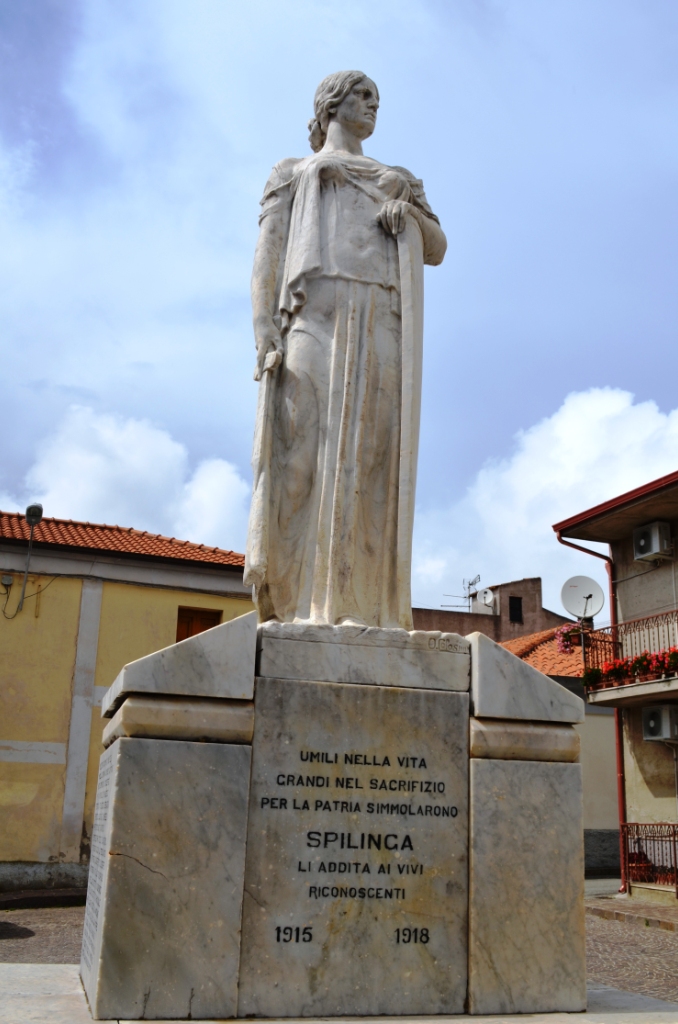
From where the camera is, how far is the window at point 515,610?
3462cm

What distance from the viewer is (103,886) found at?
13.2 feet

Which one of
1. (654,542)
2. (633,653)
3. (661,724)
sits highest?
(654,542)

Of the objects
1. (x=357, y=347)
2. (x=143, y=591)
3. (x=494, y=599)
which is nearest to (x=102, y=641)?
(x=143, y=591)

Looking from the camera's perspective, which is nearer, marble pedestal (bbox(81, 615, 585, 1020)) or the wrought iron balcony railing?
marble pedestal (bbox(81, 615, 585, 1020))

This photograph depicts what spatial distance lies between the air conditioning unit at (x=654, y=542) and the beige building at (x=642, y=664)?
2cm

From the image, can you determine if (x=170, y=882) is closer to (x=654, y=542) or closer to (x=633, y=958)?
(x=633, y=958)

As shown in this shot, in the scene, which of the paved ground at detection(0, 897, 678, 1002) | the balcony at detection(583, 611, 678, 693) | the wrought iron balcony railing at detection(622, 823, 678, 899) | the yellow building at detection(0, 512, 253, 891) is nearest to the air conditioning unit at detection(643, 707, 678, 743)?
the balcony at detection(583, 611, 678, 693)

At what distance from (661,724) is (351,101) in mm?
15683

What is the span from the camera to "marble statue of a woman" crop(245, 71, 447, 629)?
196 inches

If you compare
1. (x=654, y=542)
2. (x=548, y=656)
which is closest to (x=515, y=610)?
(x=548, y=656)

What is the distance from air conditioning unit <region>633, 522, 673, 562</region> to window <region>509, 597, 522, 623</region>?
14979mm

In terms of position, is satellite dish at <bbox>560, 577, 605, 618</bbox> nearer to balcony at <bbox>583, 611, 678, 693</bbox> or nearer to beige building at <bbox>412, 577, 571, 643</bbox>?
balcony at <bbox>583, 611, 678, 693</bbox>

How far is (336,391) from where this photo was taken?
203 inches

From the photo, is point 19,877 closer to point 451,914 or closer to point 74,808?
point 74,808
